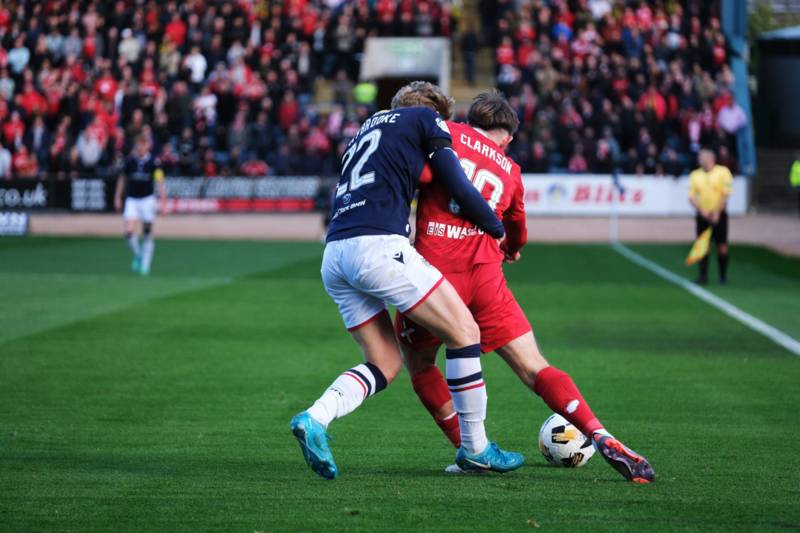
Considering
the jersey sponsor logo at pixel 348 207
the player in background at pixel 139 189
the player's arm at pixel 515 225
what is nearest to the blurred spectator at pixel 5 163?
the player in background at pixel 139 189

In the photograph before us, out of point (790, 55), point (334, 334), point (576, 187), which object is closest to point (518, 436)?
point (334, 334)

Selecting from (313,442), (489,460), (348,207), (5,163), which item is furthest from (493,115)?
(5,163)

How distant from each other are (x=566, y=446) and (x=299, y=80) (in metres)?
32.6

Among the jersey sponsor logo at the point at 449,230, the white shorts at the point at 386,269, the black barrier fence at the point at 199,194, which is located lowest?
the black barrier fence at the point at 199,194

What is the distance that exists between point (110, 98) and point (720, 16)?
19.8 metres

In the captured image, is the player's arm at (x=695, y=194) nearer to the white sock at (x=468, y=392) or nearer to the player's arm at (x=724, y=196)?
the player's arm at (x=724, y=196)

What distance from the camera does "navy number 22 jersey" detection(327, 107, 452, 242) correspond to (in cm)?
645

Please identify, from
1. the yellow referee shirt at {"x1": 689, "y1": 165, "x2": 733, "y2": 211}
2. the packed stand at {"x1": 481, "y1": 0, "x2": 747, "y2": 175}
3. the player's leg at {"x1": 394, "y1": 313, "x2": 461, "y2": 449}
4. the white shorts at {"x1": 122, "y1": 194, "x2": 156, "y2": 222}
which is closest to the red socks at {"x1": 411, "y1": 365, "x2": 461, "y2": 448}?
the player's leg at {"x1": 394, "y1": 313, "x2": 461, "y2": 449}

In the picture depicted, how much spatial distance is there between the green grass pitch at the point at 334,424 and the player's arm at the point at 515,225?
1249 mm

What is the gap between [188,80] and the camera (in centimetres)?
3856

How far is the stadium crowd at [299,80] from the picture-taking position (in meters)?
35.1

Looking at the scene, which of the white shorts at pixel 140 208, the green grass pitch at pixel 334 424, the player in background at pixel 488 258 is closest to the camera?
the green grass pitch at pixel 334 424

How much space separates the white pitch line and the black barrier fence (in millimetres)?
12053

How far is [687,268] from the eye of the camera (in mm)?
23047
